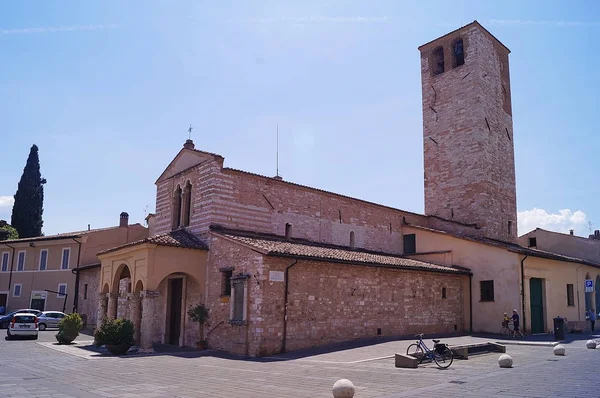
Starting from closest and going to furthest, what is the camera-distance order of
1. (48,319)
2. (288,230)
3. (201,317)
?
(201,317)
(288,230)
(48,319)

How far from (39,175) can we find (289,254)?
43.0m

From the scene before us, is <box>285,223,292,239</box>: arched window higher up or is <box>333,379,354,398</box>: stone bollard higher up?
<box>285,223,292,239</box>: arched window

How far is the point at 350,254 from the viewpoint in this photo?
72.5 ft

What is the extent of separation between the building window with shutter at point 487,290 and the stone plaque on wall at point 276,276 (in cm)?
1270

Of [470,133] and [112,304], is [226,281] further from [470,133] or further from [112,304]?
[470,133]

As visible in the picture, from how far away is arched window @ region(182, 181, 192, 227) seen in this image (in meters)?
22.8

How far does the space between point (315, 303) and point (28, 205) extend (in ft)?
139

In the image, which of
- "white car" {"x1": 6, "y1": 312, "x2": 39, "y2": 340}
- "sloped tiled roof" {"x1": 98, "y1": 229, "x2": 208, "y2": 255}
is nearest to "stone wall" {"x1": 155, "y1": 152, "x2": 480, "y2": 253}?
"sloped tiled roof" {"x1": 98, "y1": 229, "x2": 208, "y2": 255}

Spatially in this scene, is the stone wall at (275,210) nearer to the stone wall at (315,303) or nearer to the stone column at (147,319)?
the stone wall at (315,303)

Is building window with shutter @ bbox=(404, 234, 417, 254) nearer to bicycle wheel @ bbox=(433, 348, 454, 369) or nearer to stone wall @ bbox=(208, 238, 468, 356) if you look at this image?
stone wall @ bbox=(208, 238, 468, 356)

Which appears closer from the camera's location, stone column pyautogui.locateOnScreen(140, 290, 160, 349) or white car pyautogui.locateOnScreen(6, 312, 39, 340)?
stone column pyautogui.locateOnScreen(140, 290, 160, 349)

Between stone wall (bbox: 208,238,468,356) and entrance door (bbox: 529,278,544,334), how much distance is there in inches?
202

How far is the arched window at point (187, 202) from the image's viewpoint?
74.7ft

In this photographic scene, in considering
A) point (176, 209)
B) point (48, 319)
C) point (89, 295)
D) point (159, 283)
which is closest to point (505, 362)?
point (159, 283)
